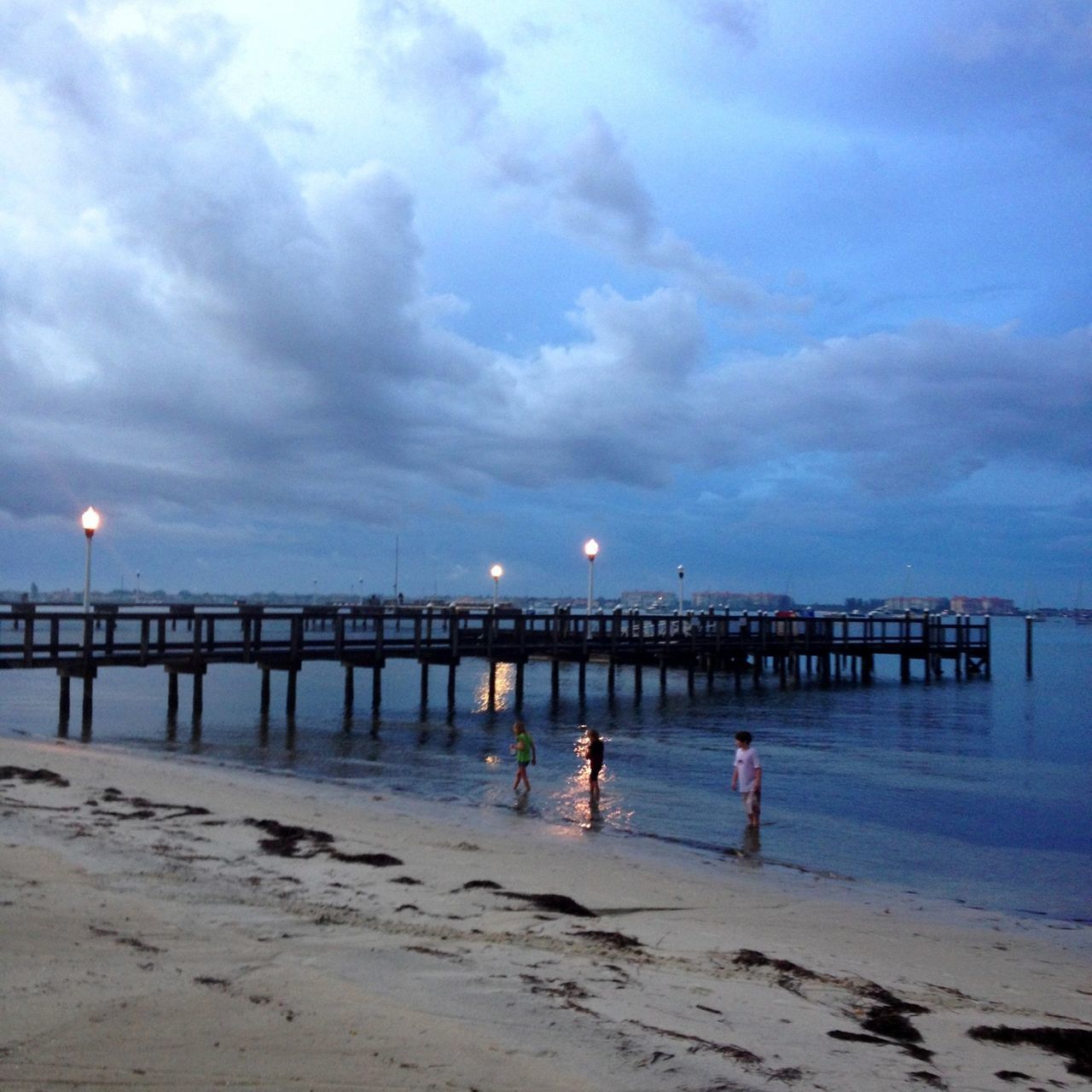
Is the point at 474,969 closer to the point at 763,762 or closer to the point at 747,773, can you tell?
the point at 747,773

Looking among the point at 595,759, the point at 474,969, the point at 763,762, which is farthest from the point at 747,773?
the point at 763,762

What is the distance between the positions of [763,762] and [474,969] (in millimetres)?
19939

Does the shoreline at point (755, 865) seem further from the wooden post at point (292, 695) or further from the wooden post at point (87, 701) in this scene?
the wooden post at point (292, 695)

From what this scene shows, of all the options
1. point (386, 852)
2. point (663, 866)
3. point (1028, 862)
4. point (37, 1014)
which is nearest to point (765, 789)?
point (1028, 862)

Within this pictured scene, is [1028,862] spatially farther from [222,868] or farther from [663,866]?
[222,868]

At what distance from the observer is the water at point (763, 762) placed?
16.1 metres

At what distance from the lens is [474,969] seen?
7566 mm

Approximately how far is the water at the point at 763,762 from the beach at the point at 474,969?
2.76 metres

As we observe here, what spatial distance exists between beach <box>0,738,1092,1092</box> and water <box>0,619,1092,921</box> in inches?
109

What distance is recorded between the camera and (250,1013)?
236 inches

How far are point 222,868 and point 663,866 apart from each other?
5.78m

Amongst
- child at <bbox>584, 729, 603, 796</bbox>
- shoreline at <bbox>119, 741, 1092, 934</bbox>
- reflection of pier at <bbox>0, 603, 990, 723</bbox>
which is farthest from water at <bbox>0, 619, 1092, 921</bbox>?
reflection of pier at <bbox>0, 603, 990, 723</bbox>

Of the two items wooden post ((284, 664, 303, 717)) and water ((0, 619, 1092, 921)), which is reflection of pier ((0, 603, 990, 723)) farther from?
water ((0, 619, 1092, 921))

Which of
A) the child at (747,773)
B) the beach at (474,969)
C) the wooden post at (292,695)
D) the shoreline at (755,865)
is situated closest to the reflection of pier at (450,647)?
the wooden post at (292,695)
